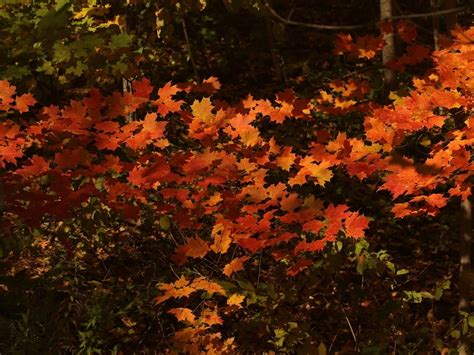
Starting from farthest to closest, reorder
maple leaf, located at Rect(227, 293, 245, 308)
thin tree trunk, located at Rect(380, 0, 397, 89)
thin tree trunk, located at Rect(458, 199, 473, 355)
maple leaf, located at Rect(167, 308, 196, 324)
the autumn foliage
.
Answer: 1. thin tree trunk, located at Rect(380, 0, 397, 89)
2. thin tree trunk, located at Rect(458, 199, 473, 355)
3. maple leaf, located at Rect(167, 308, 196, 324)
4. the autumn foliage
5. maple leaf, located at Rect(227, 293, 245, 308)

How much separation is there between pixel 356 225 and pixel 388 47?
2.76m

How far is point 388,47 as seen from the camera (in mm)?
6086

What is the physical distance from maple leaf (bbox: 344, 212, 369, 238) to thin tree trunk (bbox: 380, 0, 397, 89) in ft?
7.20

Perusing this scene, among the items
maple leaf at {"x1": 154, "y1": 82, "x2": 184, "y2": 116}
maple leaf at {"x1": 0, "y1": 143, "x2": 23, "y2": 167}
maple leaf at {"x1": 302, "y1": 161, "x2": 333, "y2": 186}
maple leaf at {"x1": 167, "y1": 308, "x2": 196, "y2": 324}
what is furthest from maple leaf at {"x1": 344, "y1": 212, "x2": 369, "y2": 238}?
maple leaf at {"x1": 0, "y1": 143, "x2": 23, "y2": 167}

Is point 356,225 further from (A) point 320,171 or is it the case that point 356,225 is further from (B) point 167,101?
(B) point 167,101

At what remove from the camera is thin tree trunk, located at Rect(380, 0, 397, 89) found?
5.75 metres

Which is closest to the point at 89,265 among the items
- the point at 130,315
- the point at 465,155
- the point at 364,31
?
the point at 130,315

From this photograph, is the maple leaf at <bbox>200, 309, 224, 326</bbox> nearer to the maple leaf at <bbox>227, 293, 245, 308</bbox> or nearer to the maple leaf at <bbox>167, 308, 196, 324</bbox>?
the maple leaf at <bbox>167, 308, 196, 324</bbox>

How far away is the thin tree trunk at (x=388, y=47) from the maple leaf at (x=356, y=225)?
220cm

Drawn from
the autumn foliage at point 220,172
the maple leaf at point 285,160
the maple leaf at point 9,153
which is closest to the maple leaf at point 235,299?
the autumn foliage at point 220,172

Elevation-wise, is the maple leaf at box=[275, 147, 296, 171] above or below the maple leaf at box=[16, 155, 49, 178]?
below

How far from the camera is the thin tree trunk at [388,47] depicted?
575 cm

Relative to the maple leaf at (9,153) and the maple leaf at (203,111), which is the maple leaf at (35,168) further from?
the maple leaf at (203,111)

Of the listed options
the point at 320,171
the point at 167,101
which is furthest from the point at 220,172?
the point at 167,101
